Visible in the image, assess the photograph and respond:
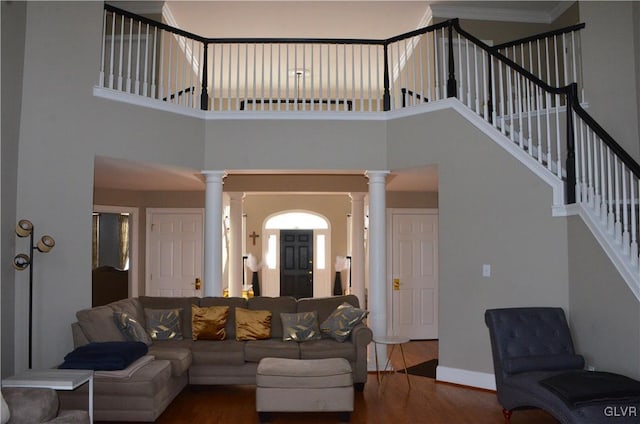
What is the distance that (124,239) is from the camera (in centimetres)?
890

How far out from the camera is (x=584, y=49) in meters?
5.79

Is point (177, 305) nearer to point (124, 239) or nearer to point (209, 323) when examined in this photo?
point (209, 323)

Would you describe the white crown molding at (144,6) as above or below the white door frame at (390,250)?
above

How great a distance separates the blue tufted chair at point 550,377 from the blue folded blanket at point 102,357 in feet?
9.55

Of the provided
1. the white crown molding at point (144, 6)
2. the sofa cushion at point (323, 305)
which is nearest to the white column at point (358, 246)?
the sofa cushion at point (323, 305)

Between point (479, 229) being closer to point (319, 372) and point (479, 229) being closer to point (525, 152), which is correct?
point (525, 152)

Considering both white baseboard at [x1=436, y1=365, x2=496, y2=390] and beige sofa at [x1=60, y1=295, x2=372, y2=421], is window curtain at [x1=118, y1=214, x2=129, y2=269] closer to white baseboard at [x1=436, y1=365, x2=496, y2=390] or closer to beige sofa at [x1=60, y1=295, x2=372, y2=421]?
beige sofa at [x1=60, y1=295, x2=372, y2=421]

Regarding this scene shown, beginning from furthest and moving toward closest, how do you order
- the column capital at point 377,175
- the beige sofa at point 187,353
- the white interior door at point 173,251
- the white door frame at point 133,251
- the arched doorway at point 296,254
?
the arched doorway at point 296,254 → the white interior door at point 173,251 → the white door frame at point 133,251 → the column capital at point 377,175 → the beige sofa at point 187,353

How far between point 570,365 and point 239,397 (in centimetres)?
287

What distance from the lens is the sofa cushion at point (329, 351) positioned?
5035 mm

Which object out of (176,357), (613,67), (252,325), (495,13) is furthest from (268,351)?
(495,13)

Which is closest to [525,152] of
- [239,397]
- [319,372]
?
[319,372]

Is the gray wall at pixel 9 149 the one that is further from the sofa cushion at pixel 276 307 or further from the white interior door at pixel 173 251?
the white interior door at pixel 173 251

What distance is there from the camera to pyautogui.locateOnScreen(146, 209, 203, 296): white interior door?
8.38 meters
